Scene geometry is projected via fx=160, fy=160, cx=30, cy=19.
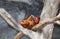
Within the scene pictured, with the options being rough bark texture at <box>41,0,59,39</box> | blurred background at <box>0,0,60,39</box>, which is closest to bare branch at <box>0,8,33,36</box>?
rough bark texture at <box>41,0,59,39</box>

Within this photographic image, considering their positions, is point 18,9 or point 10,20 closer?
point 10,20

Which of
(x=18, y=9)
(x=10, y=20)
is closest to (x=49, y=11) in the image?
(x=10, y=20)

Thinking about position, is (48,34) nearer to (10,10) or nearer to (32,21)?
(32,21)

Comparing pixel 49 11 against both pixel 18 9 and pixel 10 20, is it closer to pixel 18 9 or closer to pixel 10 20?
pixel 10 20

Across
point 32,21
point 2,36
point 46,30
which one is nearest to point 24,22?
point 32,21

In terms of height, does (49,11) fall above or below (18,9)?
below

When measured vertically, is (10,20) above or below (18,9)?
below

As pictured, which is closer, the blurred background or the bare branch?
the bare branch

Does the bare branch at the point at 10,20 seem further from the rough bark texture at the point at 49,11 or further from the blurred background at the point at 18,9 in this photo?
the blurred background at the point at 18,9

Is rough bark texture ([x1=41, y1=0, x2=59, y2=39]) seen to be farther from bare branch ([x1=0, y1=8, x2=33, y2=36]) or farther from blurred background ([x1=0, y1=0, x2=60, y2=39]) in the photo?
blurred background ([x1=0, y1=0, x2=60, y2=39])
